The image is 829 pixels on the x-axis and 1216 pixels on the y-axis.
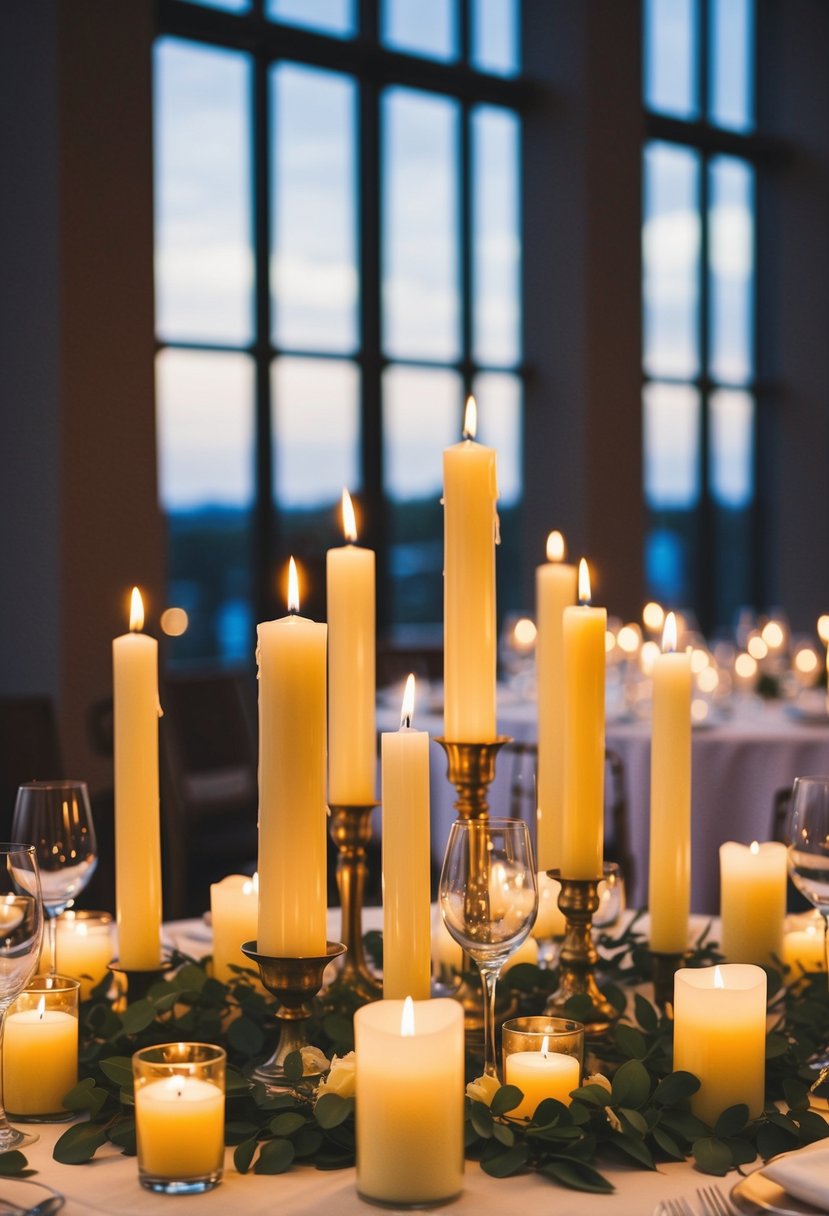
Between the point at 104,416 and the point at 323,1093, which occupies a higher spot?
the point at 104,416

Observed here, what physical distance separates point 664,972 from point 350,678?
1.44 ft

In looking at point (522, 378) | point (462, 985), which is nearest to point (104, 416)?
point (522, 378)

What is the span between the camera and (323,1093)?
114cm

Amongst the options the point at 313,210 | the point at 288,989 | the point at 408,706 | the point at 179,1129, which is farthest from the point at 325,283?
the point at 179,1129

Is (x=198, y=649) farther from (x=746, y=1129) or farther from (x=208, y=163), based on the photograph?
(x=746, y=1129)

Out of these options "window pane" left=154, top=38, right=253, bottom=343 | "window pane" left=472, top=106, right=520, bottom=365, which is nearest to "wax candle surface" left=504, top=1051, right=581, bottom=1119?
"window pane" left=154, top=38, right=253, bottom=343

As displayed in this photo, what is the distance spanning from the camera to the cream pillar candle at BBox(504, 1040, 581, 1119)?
1151 millimetres

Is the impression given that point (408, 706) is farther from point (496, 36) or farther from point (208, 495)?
point (496, 36)

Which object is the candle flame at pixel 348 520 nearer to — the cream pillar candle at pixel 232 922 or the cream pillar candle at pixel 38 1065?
the cream pillar candle at pixel 232 922

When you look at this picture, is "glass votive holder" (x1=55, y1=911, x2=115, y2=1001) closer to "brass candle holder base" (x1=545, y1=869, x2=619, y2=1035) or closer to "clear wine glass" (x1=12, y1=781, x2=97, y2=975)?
"clear wine glass" (x1=12, y1=781, x2=97, y2=975)

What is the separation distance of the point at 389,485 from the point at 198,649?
1376mm

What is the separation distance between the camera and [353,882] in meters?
1.49

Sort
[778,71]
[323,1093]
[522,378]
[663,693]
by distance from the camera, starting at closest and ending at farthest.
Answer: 1. [323,1093]
2. [663,693]
3. [522,378]
4. [778,71]

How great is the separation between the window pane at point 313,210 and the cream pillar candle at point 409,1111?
5970mm
